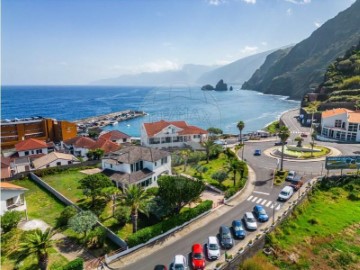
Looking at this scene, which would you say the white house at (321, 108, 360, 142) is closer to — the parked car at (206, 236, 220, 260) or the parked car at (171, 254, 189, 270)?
the parked car at (206, 236, 220, 260)

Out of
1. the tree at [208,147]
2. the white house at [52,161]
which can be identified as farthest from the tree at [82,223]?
the tree at [208,147]

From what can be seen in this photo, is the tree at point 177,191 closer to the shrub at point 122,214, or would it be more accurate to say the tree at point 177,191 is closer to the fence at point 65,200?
the shrub at point 122,214

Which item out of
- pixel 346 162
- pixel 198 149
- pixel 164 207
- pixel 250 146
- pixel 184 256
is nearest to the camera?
pixel 184 256

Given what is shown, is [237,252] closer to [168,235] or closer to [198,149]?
[168,235]

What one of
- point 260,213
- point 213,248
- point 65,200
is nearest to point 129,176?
point 65,200

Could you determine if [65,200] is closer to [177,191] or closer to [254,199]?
[177,191]

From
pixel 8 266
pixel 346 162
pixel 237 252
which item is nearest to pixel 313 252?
pixel 237 252
